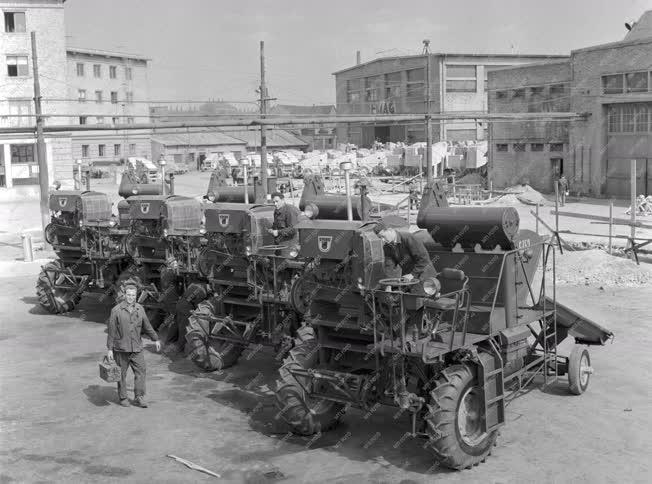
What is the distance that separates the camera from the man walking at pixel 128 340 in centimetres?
1170

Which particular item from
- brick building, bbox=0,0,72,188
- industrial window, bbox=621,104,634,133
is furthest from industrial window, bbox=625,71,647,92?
brick building, bbox=0,0,72,188

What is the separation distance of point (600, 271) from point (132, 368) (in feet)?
40.6

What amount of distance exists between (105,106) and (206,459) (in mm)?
68271

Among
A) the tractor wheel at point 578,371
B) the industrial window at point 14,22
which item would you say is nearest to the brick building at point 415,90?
the industrial window at point 14,22

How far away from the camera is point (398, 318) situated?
952 centimetres

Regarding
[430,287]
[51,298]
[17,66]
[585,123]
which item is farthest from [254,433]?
[17,66]

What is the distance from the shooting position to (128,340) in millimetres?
11711

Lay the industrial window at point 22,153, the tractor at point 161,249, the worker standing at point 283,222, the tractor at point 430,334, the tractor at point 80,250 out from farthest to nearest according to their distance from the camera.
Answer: the industrial window at point 22,153, the tractor at point 80,250, the tractor at point 161,249, the worker standing at point 283,222, the tractor at point 430,334

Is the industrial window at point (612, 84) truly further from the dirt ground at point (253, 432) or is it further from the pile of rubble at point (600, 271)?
the dirt ground at point (253, 432)

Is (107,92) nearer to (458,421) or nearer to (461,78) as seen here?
(461,78)

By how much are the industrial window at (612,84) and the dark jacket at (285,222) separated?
95.6ft

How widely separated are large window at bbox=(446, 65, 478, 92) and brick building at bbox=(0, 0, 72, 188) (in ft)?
95.5

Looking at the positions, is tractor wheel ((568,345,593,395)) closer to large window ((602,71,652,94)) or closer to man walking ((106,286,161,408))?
man walking ((106,286,161,408))

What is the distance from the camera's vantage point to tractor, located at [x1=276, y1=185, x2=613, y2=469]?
9359 millimetres
